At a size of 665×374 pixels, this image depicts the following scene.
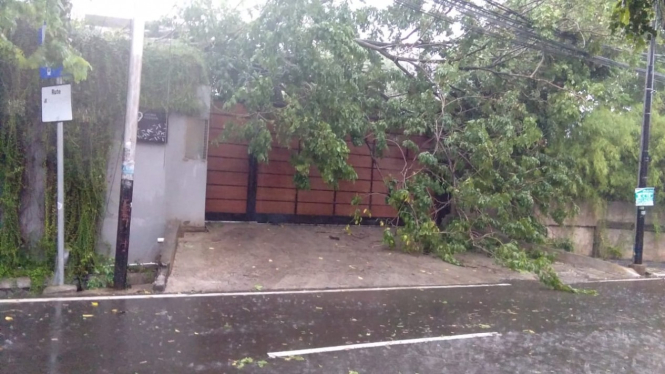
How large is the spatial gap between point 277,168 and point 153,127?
3496 mm

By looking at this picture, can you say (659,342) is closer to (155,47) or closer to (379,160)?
(379,160)

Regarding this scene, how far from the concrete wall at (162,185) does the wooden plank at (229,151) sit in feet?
3.78

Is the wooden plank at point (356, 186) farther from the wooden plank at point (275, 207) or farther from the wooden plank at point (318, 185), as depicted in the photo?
the wooden plank at point (275, 207)

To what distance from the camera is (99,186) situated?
11266 millimetres

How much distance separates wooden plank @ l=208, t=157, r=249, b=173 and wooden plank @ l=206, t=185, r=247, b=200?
1.36ft

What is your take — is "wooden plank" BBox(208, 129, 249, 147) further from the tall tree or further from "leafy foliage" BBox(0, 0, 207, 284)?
"leafy foliage" BBox(0, 0, 207, 284)

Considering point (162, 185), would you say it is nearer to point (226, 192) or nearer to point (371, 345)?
point (226, 192)

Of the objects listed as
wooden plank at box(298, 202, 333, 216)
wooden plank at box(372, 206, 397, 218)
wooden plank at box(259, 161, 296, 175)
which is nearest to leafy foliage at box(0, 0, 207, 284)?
wooden plank at box(259, 161, 296, 175)

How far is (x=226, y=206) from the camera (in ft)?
48.4

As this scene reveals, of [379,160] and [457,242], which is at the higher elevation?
[379,160]

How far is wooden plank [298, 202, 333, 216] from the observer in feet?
51.3

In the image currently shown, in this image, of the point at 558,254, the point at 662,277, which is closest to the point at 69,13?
the point at 558,254

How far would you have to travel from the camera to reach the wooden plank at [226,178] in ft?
47.7

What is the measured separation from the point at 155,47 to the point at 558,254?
10881mm
